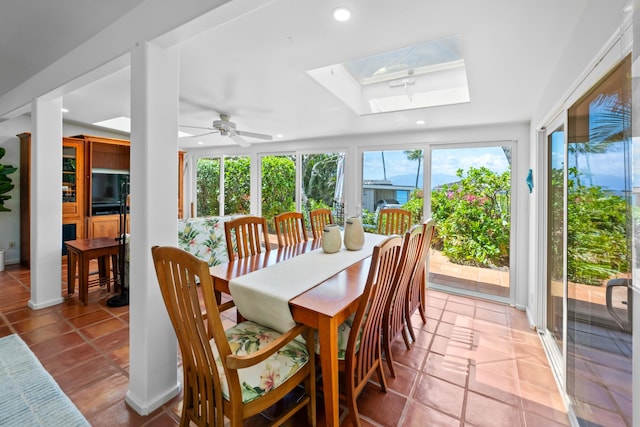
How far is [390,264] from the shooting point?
1584 mm

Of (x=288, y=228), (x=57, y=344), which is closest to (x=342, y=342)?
(x=288, y=228)

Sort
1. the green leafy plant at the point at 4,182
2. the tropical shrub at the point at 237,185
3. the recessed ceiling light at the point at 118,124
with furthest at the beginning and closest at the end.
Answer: the tropical shrub at the point at 237,185 < the recessed ceiling light at the point at 118,124 < the green leafy plant at the point at 4,182

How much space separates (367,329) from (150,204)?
1377 millimetres

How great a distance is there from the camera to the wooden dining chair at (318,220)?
3.27 meters

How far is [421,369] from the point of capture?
6.95ft

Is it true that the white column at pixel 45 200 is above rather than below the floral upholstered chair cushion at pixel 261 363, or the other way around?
above

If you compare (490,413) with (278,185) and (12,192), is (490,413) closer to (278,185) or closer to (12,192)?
(278,185)

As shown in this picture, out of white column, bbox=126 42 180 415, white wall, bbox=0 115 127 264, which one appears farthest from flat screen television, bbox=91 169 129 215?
white column, bbox=126 42 180 415

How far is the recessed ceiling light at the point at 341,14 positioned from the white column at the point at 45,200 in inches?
117

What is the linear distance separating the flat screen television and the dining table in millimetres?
4242

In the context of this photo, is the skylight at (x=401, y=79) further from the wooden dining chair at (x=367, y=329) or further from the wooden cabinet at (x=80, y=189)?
the wooden cabinet at (x=80, y=189)

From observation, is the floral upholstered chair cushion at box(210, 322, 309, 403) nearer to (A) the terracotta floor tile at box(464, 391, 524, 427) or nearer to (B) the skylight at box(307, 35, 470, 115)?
(A) the terracotta floor tile at box(464, 391, 524, 427)

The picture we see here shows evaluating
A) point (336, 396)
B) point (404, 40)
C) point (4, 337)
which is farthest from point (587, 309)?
point (4, 337)

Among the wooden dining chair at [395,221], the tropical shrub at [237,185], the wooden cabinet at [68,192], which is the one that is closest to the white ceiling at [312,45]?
the wooden dining chair at [395,221]
